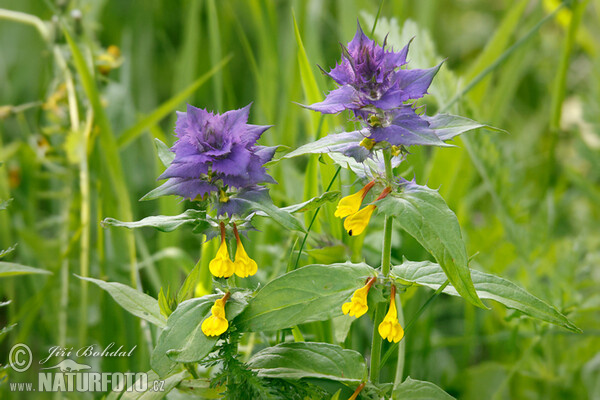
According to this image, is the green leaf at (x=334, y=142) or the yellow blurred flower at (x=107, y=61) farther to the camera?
the yellow blurred flower at (x=107, y=61)

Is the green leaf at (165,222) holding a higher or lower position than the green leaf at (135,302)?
higher

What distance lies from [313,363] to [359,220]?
0.15 metres

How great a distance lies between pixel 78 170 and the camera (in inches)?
42.4

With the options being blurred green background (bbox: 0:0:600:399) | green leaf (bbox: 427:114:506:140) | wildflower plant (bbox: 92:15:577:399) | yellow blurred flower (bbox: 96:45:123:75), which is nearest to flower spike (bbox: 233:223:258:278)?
wildflower plant (bbox: 92:15:577:399)

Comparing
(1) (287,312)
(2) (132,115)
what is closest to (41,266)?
(2) (132,115)

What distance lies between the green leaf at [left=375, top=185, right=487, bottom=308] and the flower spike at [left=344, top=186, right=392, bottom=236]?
0.02m

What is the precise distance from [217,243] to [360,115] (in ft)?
0.82

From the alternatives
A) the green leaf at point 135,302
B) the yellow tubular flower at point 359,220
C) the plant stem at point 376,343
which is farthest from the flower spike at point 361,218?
the green leaf at point 135,302

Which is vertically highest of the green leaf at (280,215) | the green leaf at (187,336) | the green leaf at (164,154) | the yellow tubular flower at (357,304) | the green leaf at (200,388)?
the green leaf at (164,154)

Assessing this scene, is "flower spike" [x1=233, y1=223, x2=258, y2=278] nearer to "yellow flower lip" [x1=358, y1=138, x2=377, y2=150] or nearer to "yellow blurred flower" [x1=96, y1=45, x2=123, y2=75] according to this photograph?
"yellow flower lip" [x1=358, y1=138, x2=377, y2=150]

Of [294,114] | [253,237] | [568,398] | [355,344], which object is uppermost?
[294,114]

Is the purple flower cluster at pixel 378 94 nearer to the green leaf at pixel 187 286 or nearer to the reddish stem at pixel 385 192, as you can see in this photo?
the reddish stem at pixel 385 192

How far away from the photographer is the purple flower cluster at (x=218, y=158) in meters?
0.50

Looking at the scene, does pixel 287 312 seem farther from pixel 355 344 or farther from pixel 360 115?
pixel 355 344
